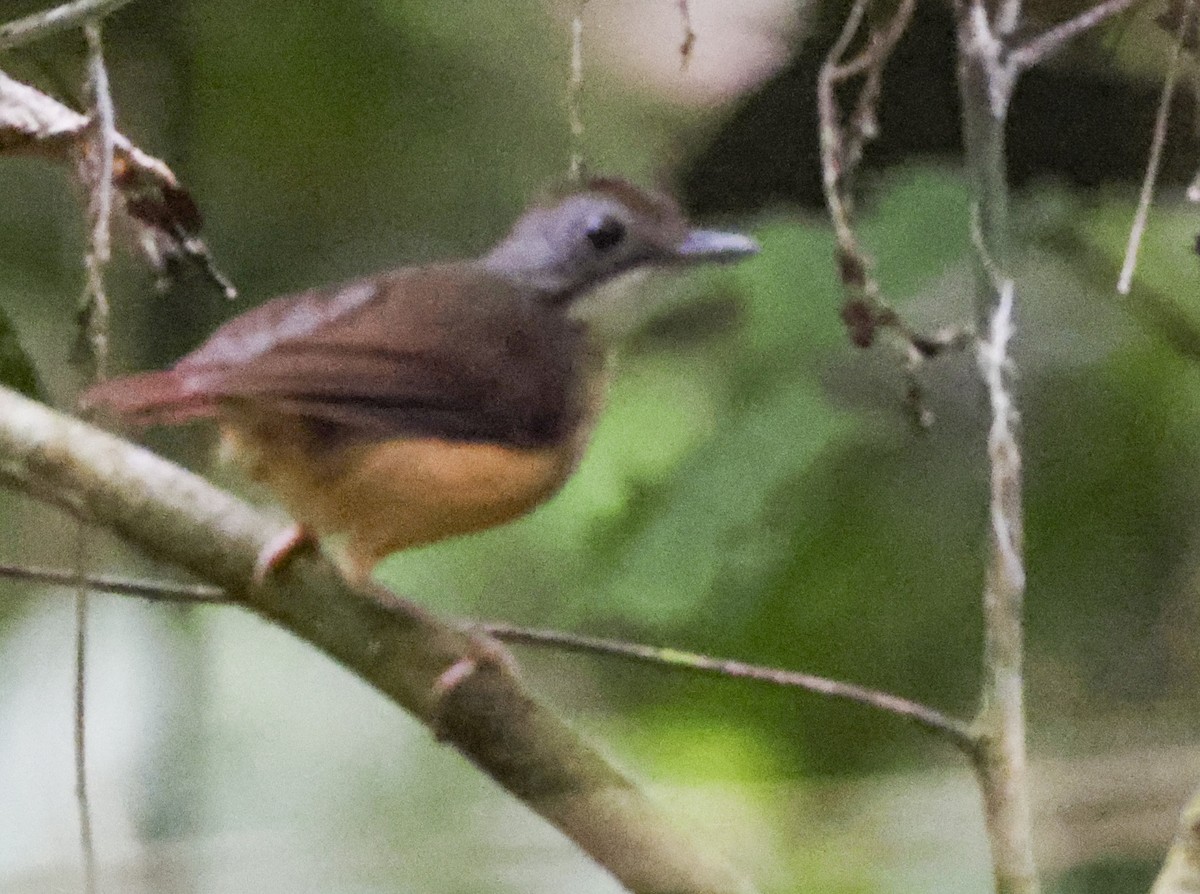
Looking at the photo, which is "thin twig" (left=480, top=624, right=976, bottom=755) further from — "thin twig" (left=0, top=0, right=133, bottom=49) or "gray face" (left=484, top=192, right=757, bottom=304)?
"thin twig" (left=0, top=0, right=133, bottom=49)

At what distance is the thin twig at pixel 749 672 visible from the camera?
77 cm

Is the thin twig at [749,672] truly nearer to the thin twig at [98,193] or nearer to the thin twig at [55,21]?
the thin twig at [98,193]

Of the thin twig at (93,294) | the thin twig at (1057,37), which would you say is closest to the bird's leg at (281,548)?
the thin twig at (93,294)

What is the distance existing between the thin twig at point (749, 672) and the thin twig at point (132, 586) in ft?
0.55

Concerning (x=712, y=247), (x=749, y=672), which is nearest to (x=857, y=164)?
(x=712, y=247)

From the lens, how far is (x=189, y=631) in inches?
30.5

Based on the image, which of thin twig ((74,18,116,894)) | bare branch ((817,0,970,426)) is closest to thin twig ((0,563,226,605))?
thin twig ((74,18,116,894))

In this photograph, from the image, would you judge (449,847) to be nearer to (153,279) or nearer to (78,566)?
(78,566)

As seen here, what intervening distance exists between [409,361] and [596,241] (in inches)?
5.3

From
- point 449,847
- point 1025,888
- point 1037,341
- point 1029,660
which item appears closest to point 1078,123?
point 1037,341

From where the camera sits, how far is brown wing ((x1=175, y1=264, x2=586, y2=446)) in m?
0.71

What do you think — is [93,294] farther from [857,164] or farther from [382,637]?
[857,164]

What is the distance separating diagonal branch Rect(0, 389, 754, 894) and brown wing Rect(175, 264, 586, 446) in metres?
0.07

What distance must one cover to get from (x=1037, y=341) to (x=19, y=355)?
594 mm
